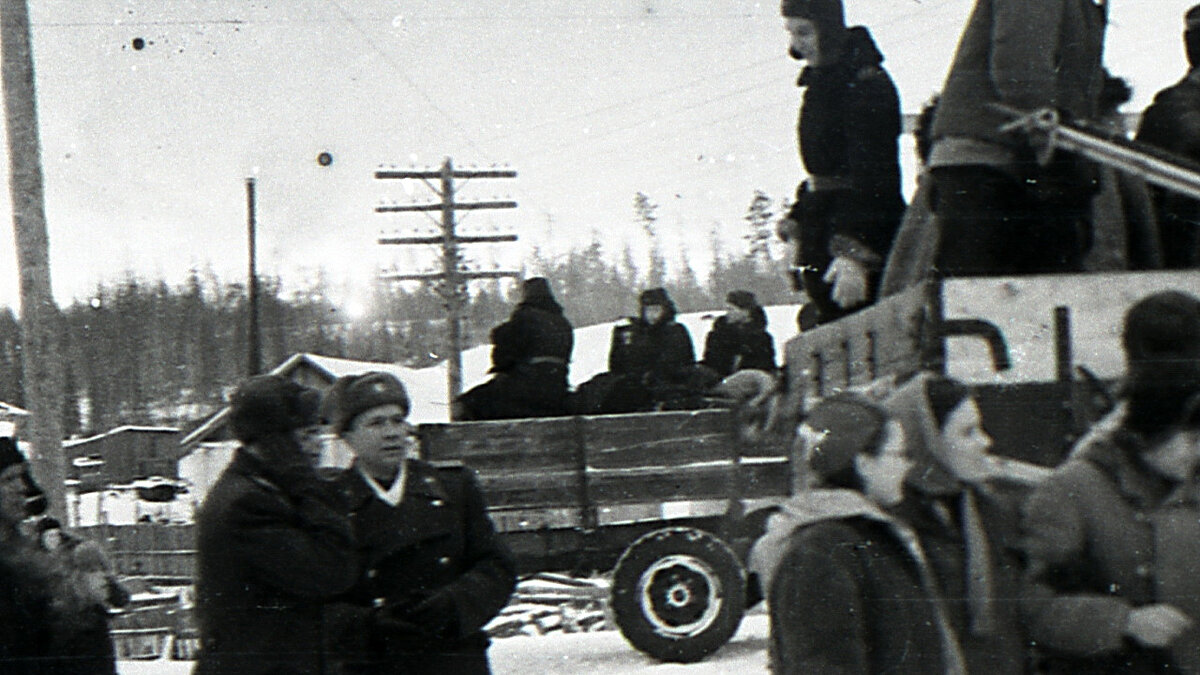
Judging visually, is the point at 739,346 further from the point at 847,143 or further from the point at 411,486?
the point at 411,486

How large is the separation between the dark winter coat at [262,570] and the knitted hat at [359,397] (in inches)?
6.9

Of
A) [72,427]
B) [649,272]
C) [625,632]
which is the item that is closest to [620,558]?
[625,632]

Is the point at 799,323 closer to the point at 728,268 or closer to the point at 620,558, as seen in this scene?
the point at 728,268

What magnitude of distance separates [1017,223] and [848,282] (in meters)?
0.42

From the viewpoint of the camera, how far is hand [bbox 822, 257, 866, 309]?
2641mm

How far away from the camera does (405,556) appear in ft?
8.21

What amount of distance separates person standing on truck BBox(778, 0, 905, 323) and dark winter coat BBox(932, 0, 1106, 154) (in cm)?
35

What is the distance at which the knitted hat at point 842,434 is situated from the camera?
2088 mm

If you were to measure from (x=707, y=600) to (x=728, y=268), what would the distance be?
153 cm

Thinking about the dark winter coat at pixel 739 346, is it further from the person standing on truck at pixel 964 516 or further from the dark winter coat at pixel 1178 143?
the person standing on truck at pixel 964 516

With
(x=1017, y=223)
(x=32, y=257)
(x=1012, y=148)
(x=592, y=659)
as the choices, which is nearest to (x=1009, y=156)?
(x=1012, y=148)

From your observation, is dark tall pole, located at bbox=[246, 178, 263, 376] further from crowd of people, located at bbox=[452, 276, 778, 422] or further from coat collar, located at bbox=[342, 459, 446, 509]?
coat collar, located at bbox=[342, 459, 446, 509]

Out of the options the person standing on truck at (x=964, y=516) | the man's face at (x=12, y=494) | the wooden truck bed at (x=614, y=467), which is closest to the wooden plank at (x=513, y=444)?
the wooden truck bed at (x=614, y=467)

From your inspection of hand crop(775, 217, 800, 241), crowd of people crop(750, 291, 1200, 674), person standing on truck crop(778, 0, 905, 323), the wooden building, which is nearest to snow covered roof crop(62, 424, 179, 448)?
the wooden building
